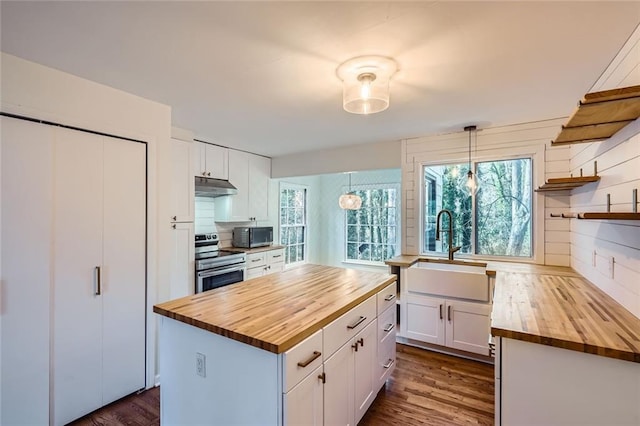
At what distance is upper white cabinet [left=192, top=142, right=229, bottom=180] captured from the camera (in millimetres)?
3691

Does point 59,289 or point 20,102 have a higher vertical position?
point 20,102

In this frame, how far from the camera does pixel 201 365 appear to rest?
4.68 feet

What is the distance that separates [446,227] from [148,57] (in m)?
3.43

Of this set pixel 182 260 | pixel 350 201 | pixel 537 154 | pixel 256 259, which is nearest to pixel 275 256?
pixel 256 259

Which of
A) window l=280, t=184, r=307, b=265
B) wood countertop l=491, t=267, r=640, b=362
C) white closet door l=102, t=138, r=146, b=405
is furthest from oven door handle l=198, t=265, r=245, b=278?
wood countertop l=491, t=267, r=640, b=362

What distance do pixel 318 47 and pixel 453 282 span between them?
→ 2392 millimetres

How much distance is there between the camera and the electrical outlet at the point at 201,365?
55.5 inches

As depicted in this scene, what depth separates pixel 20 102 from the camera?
5.64 ft

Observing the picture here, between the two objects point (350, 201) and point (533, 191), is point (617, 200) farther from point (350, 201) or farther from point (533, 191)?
point (350, 201)

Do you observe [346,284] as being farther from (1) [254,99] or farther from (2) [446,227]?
(2) [446,227]

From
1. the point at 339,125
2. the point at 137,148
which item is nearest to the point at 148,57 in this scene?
the point at 137,148

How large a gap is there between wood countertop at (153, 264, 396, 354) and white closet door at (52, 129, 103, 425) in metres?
0.82

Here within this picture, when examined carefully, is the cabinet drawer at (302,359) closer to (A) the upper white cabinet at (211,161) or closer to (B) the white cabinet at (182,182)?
(B) the white cabinet at (182,182)

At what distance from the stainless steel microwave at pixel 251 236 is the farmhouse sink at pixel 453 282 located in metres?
2.32
